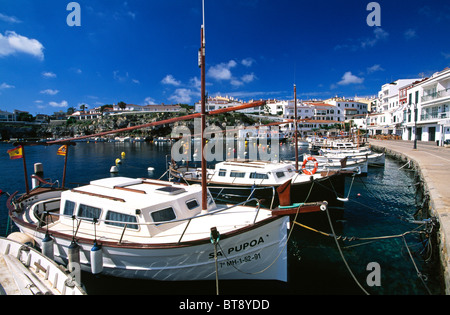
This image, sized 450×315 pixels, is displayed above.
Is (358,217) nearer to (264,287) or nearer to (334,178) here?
(334,178)

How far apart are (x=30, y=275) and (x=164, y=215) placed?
4.06 meters

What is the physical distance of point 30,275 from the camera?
6.82 m

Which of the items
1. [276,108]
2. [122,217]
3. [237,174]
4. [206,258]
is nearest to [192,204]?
[206,258]

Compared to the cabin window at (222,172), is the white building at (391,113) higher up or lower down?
higher up

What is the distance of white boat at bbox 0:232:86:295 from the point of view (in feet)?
20.2

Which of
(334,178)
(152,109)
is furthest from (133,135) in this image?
(334,178)

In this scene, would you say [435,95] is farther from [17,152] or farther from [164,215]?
[17,152]

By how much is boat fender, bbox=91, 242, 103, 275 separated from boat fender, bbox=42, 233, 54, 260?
210 cm

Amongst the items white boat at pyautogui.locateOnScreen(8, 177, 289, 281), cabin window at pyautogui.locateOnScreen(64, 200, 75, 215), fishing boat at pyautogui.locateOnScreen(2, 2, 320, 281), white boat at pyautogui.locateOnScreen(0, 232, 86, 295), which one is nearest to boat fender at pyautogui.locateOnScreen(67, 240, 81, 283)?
fishing boat at pyautogui.locateOnScreen(2, 2, 320, 281)

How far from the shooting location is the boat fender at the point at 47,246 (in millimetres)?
8570

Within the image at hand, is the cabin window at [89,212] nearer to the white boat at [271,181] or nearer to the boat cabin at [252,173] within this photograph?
the white boat at [271,181]

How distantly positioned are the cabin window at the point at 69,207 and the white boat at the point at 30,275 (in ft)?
7.00

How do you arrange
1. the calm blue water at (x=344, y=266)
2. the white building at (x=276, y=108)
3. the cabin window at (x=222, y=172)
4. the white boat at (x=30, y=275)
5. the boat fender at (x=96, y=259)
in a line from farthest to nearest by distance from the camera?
the white building at (x=276, y=108)
the cabin window at (x=222, y=172)
the calm blue water at (x=344, y=266)
the boat fender at (x=96, y=259)
the white boat at (x=30, y=275)

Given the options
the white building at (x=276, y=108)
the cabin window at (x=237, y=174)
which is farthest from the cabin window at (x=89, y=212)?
the white building at (x=276, y=108)
